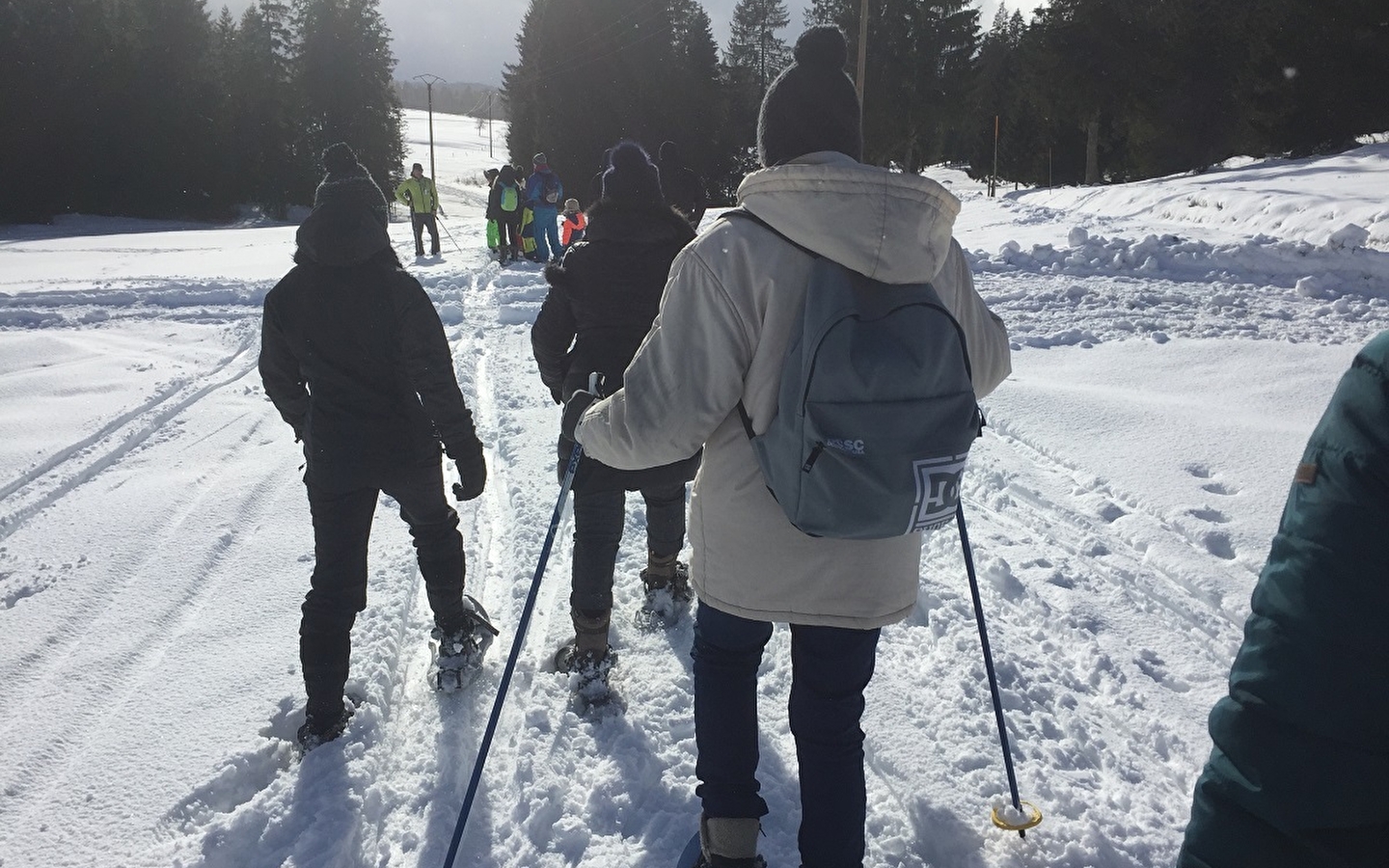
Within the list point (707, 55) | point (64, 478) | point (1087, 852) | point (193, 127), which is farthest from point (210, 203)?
point (1087, 852)

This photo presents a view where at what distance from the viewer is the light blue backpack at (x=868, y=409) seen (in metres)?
1.59

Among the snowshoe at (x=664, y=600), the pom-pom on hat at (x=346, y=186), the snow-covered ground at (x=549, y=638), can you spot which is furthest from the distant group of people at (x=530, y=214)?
the pom-pom on hat at (x=346, y=186)

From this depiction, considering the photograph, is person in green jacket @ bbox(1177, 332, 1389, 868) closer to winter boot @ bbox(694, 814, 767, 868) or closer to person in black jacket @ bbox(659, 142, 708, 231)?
winter boot @ bbox(694, 814, 767, 868)

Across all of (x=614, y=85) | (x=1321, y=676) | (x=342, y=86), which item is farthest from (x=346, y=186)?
(x=342, y=86)

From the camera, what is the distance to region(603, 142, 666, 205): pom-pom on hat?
2.96 metres

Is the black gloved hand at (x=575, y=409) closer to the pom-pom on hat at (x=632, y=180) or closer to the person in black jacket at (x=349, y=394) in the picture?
the person in black jacket at (x=349, y=394)

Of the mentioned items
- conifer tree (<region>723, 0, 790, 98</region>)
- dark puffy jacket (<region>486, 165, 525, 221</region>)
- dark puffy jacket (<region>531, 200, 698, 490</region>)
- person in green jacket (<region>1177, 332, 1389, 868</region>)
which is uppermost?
conifer tree (<region>723, 0, 790, 98</region>)

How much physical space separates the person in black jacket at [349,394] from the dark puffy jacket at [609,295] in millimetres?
416

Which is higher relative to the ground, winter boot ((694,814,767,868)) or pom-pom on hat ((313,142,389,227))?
pom-pom on hat ((313,142,389,227))

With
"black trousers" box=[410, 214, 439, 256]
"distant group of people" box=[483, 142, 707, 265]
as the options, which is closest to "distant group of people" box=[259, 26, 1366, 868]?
"distant group of people" box=[483, 142, 707, 265]

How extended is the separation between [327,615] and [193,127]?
136 feet

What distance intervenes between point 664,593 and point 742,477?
201 cm

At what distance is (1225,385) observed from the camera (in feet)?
20.6

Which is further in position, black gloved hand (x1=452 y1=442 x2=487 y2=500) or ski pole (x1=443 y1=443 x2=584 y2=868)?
black gloved hand (x1=452 y1=442 x2=487 y2=500)
